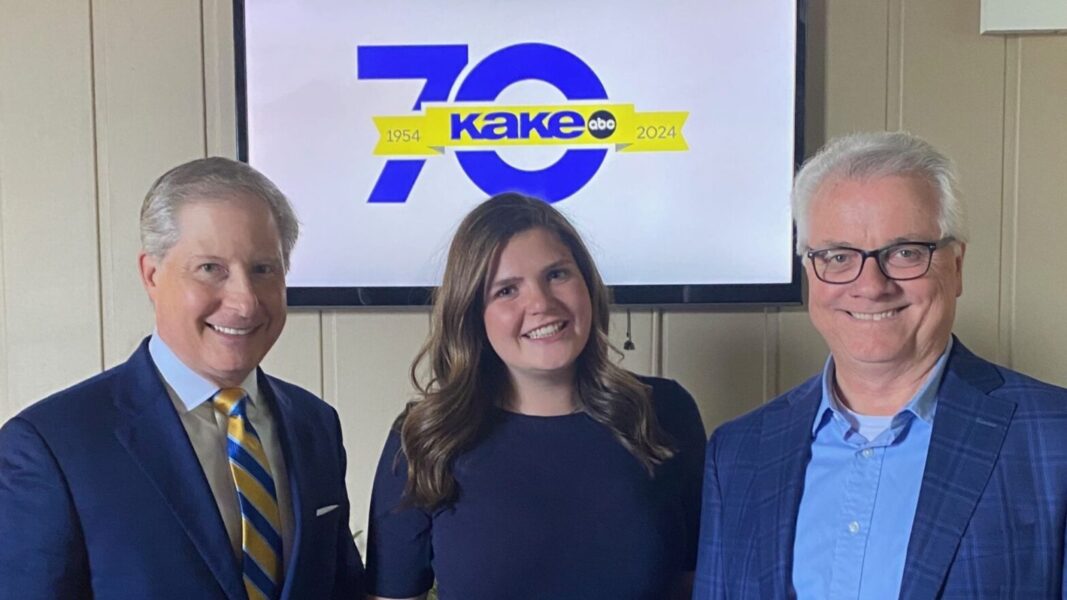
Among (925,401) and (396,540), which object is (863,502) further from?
(396,540)

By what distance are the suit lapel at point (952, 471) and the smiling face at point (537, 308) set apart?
0.60m

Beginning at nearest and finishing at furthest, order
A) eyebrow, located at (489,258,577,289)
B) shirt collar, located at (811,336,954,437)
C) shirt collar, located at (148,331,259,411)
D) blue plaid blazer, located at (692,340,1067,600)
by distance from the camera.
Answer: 1. blue plaid blazer, located at (692,340,1067,600)
2. shirt collar, located at (811,336,954,437)
3. shirt collar, located at (148,331,259,411)
4. eyebrow, located at (489,258,577,289)

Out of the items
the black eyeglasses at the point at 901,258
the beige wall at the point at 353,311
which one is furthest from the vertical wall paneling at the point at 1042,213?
the black eyeglasses at the point at 901,258

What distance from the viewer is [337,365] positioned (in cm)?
210

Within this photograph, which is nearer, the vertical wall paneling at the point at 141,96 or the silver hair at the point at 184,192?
the silver hair at the point at 184,192

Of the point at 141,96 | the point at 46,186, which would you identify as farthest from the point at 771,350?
the point at 46,186

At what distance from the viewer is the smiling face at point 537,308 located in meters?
1.48

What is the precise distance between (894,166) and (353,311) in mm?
1318

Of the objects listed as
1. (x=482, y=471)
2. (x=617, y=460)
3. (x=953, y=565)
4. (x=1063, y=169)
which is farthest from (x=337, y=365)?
(x=1063, y=169)

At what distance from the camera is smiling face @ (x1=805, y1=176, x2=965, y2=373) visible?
1137 millimetres

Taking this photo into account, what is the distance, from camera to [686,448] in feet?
5.17

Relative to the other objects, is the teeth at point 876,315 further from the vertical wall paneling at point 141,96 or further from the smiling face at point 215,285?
the vertical wall paneling at point 141,96

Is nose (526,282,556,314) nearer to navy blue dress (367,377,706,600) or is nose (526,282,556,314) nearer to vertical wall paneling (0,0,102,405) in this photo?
navy blue dress (367,377,706,600)

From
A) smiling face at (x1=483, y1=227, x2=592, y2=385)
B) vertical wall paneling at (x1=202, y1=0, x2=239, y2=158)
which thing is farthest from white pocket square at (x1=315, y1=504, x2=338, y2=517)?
vertical wall paneling at (x1=202, y1=0, x2=239, y2=158)
